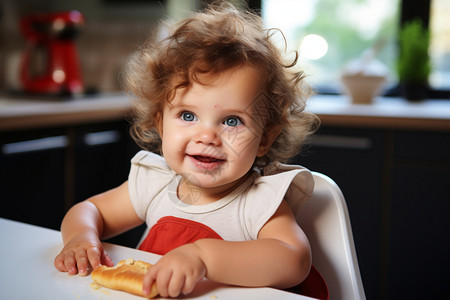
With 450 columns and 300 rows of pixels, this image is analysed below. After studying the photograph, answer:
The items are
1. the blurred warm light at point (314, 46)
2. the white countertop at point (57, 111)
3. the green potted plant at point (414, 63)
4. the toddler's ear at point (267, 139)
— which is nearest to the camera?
the toddler's ear at point (267, 139)

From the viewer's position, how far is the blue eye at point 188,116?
825 millimetres

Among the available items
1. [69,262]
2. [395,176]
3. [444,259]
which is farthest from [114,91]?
[69,262]

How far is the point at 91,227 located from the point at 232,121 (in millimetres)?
293

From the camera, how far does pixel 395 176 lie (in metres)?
2.00

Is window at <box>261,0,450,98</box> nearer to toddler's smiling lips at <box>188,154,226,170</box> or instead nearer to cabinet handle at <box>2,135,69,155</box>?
cabinet handle at <box>2,135,69,155</box>

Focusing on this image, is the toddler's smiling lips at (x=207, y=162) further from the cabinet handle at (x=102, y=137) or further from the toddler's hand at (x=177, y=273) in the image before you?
the cabinet handle at (x=102, y=137)

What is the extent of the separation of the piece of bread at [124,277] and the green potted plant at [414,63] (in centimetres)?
214

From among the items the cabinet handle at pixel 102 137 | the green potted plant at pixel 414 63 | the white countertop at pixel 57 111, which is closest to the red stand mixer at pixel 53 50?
the white countertop at pixel 57 111

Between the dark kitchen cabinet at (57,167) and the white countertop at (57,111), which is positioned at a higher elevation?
the white countertop at (57,111)

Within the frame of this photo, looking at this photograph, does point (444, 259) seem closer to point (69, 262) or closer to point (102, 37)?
point (69, 262)

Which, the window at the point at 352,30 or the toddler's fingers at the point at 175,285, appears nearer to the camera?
the toddler's fingers at the point at 175,285

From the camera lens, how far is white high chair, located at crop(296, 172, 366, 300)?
0.87m

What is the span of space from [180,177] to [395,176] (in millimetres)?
1278

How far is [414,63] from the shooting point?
2.46m
